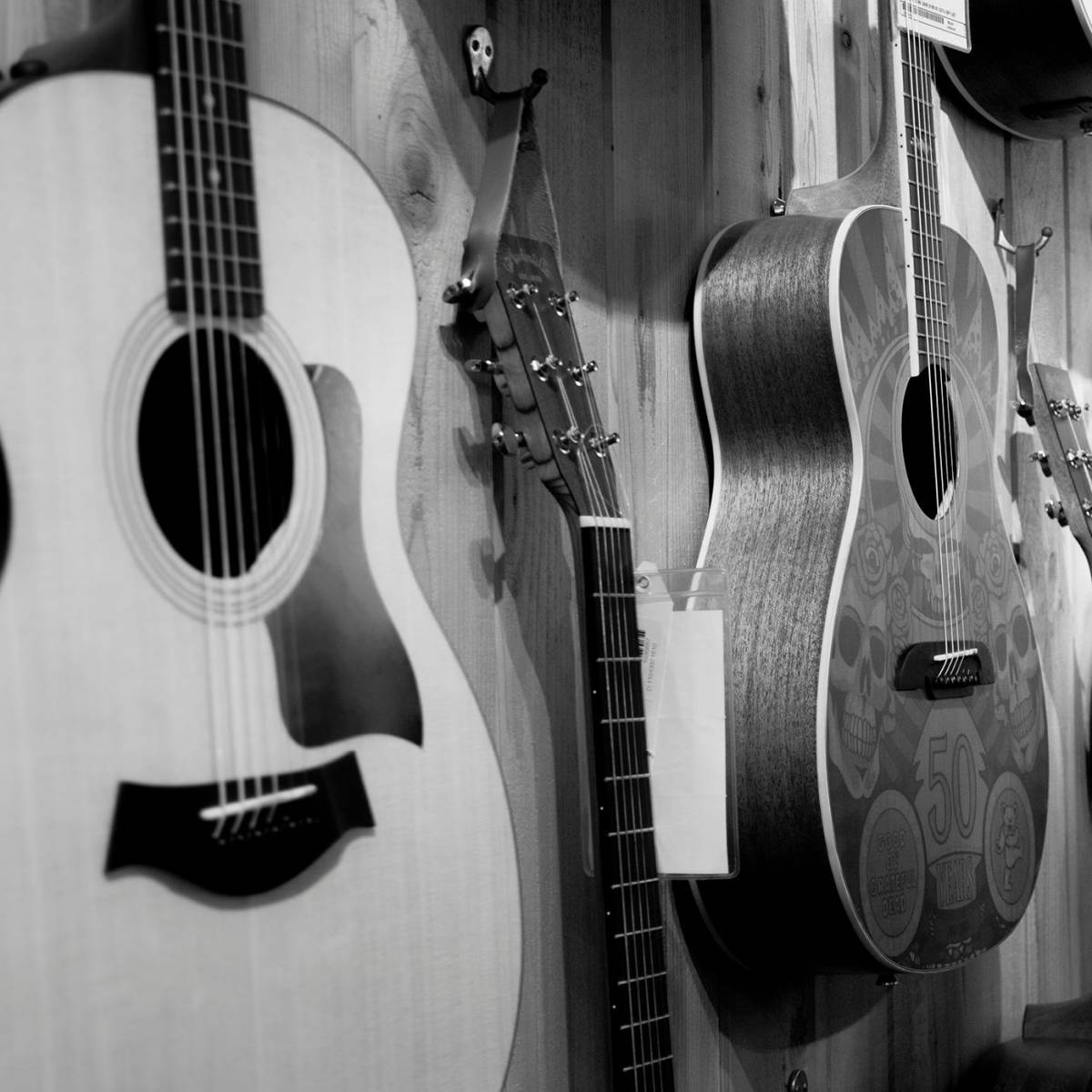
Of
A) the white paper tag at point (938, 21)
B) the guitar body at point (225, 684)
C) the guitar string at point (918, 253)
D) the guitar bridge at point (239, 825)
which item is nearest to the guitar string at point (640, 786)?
the guitar body at point (225, 684)

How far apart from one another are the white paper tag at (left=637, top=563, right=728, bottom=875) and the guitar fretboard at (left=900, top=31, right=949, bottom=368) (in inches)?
17.2

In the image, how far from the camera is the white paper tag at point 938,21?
141cm

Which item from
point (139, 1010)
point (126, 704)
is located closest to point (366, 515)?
point (126, 704)

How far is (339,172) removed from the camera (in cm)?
85

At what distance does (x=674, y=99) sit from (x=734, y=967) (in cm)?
86

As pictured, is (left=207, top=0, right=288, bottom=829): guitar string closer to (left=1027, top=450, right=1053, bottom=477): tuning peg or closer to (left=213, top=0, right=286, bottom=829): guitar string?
(left=213, top=0, right=286, bottom=829): guitar string

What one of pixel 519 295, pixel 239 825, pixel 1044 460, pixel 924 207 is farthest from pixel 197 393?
pixel 1044 460

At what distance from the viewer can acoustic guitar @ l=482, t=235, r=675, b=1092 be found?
1024 millimetres

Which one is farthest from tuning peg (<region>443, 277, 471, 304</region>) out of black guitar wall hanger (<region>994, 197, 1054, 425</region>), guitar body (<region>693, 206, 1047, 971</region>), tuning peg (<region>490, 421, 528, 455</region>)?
black guitar wall hanger (<region>994, 197, 1054, 425</region>)

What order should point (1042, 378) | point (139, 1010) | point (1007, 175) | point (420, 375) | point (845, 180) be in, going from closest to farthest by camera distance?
point (139, 1010), point (420, 375), point (845, 180), point (1042, 378), point (1007, 175)

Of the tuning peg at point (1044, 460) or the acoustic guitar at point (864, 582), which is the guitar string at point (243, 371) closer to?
the acoustic guitar at point (864, 582)

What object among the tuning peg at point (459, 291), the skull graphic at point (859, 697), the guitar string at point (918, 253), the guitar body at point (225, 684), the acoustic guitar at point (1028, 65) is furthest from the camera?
the acoustic guitar at point (1028, 65)

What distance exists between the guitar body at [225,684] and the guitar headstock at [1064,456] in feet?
3.53

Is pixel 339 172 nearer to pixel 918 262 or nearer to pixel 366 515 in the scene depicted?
pixel 366 515
